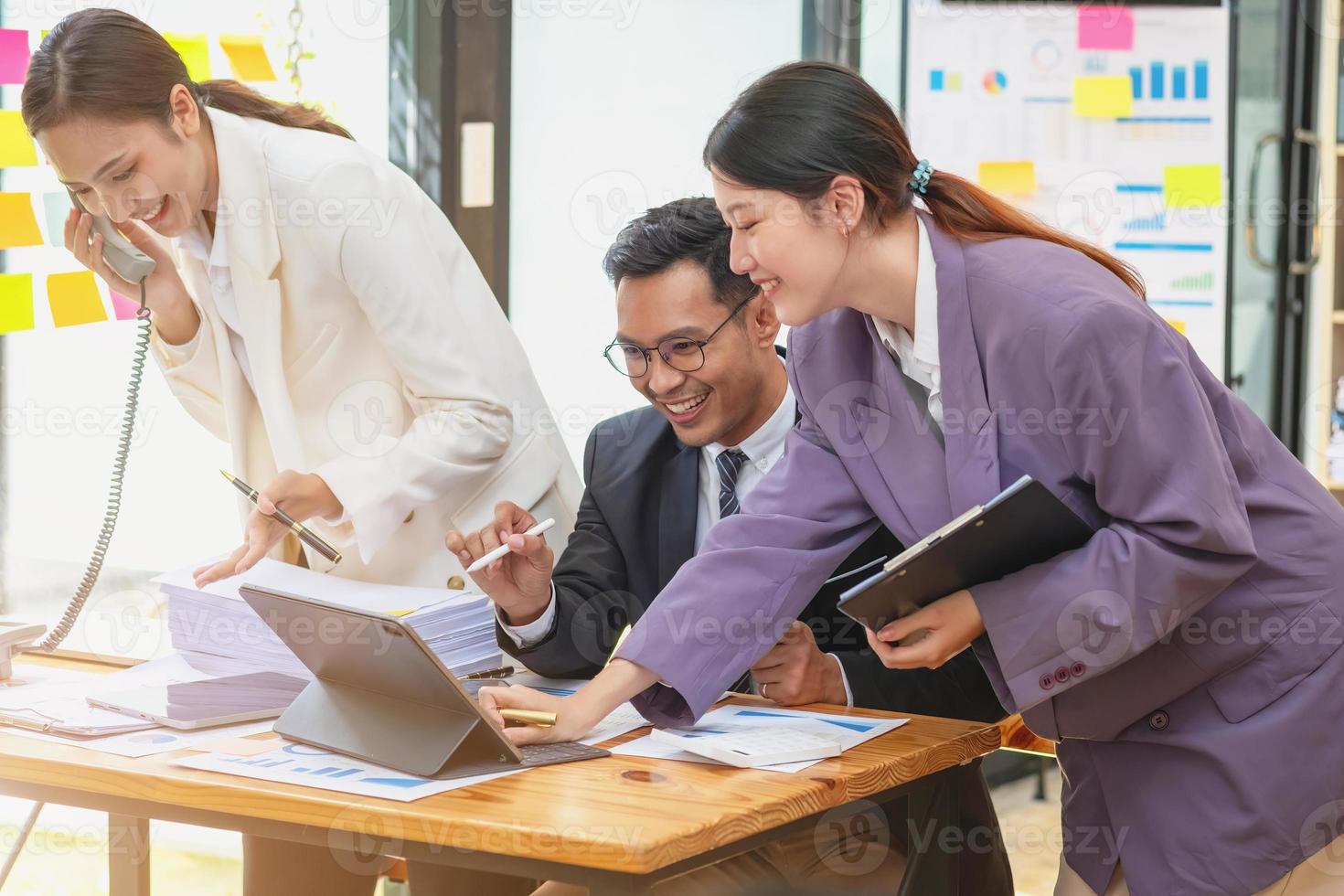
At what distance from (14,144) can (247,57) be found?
20.7 inches

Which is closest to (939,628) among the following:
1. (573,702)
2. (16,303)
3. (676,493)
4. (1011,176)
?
(573,702)

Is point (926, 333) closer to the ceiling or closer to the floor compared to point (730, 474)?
closer to the ceiling

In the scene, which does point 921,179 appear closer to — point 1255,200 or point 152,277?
point 152,277

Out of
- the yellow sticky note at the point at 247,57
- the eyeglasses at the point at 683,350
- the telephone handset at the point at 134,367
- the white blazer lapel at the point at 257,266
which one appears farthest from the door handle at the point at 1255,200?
the telephone handset at the point at 134,367

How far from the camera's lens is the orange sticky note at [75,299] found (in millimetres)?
2764

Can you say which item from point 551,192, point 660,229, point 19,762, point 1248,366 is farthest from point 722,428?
point 1248,366

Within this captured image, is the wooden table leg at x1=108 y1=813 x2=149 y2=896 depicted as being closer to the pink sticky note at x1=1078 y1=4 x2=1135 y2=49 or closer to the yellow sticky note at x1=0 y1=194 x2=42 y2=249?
the yellow sticky note at x1=0 y1=194 x2=42 y2=249

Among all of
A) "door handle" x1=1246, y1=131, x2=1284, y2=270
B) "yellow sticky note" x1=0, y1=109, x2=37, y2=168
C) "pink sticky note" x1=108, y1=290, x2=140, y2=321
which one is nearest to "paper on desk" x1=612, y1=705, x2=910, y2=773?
"pink sticky note" x1=108, y1=290, x2=140, y2=321

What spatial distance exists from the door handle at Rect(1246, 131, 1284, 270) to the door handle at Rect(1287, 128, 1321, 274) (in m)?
0.05

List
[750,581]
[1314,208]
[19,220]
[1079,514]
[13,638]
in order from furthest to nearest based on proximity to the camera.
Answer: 1. [1314,208]
2. [19,220]
3. [13,638]
4. [750,581]
5. [1079,514]

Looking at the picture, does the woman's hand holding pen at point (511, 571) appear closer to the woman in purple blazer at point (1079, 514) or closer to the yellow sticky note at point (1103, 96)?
the woman in purple blazer at point (1079, 514)

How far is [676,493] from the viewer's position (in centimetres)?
192

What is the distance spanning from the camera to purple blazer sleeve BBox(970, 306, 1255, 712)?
3.92ft

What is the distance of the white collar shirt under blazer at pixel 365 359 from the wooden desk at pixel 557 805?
0.56 meters
